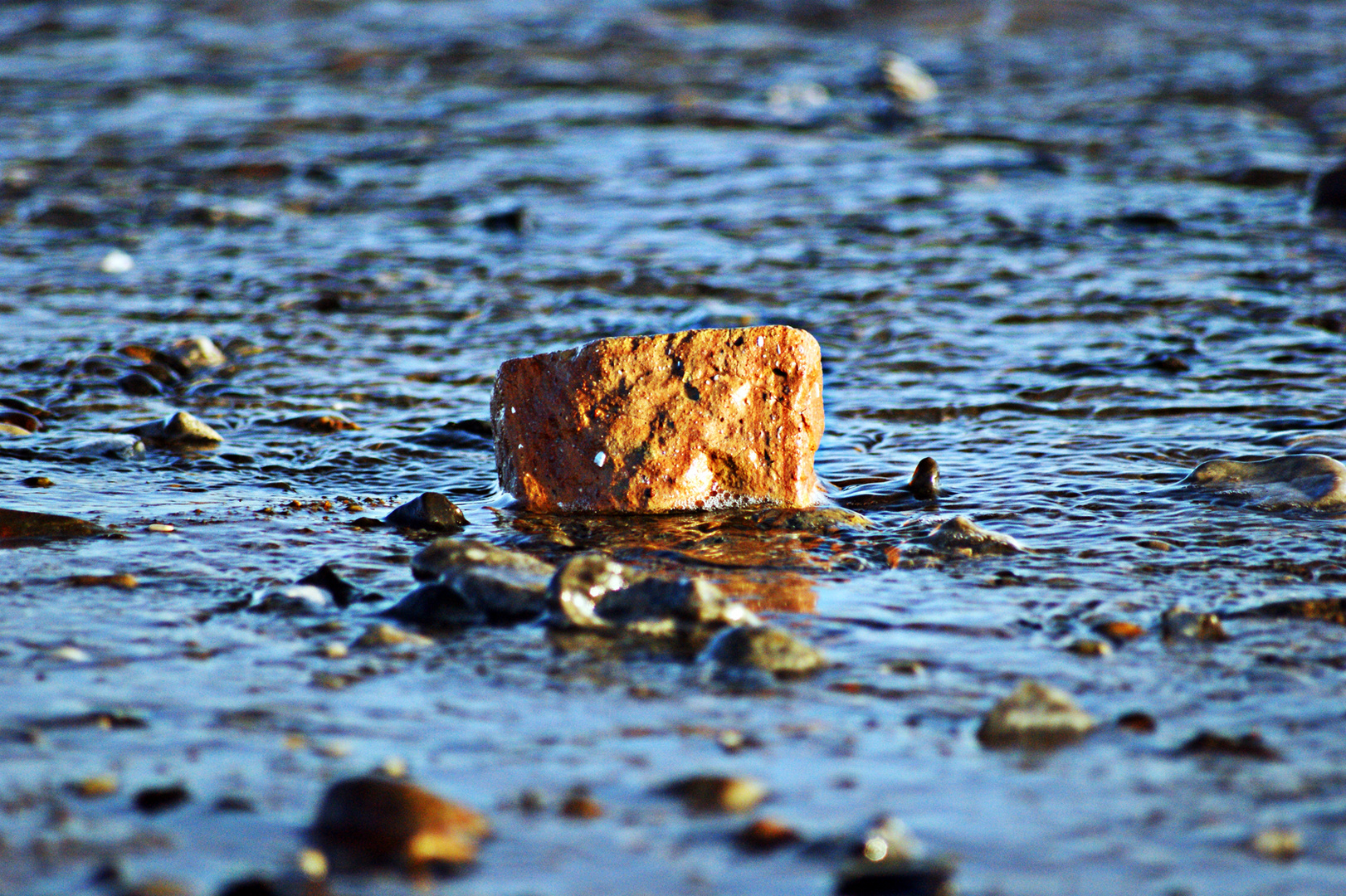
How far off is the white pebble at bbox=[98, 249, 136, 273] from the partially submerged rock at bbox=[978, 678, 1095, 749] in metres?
4.63

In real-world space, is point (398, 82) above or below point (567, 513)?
above

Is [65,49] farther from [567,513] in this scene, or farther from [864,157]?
[567,513]

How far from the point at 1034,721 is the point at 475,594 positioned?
3.02 feet

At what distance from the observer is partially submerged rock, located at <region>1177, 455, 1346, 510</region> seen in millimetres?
2947

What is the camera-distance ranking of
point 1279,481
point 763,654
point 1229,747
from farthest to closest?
1. point 1279,481
2. point 763,654
3. point 1229,747

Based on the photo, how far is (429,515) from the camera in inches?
115

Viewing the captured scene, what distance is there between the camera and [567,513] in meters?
3.03

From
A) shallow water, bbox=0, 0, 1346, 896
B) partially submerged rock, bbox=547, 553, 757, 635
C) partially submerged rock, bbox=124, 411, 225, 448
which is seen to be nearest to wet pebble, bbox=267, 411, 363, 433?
shallow water, bbox=0, 0, 1346, 896

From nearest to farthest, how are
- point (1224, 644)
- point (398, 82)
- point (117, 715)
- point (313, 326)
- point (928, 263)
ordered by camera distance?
point (117, 715) < point (1224, 644) < point (313, 326) < point (928, 263) < point (398, 82)

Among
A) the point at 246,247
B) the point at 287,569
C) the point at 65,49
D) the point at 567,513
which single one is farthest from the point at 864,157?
the point at 65,49

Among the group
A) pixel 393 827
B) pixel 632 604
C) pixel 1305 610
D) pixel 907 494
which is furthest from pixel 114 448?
pixel 1305 610

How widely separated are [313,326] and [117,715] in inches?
120

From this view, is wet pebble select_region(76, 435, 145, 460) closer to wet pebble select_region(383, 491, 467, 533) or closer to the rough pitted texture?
wet pebble select_region(383, 491, 467, 533)

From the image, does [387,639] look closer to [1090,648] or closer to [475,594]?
[475,594]
